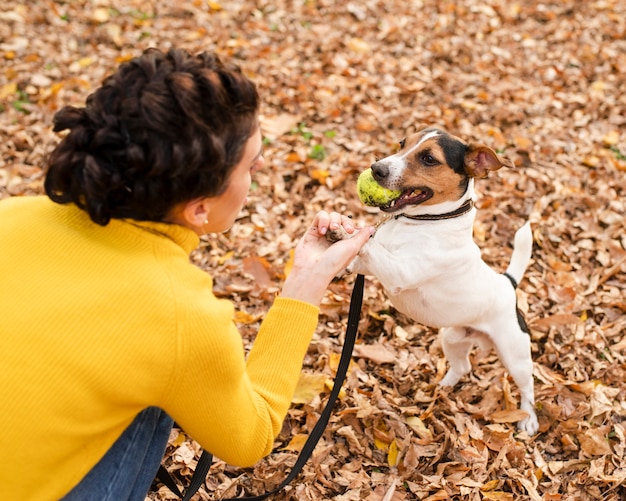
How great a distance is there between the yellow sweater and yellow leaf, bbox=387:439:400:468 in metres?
1.70

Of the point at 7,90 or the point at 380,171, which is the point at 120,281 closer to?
the point at 380,171

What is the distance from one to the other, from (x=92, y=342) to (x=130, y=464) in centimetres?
72

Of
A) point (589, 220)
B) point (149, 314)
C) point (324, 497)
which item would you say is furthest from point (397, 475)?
point (589, 220)

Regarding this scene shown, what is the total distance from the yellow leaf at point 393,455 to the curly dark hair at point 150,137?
85.8 inches

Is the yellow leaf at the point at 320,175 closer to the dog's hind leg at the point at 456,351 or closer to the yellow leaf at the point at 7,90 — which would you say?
the dog's hind leg at the point at 456,351

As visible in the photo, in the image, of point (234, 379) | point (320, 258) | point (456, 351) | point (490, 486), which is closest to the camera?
point (234, 379)

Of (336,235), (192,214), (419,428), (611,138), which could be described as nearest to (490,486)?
(419,428)

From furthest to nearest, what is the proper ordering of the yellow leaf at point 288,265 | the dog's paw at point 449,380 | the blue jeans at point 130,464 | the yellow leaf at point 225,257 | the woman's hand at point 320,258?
the yellow leaf at point 225,257 < the yellow leaf at point 288,265 < the dog's paw at point 449,380 < the woman's hand at point 320,258 < the blue jeans at point 130,464

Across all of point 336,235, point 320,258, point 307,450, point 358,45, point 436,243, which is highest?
point 320,258

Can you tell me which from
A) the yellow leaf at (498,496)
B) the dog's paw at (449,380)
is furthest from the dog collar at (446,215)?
the yellow leaf at (498,496)

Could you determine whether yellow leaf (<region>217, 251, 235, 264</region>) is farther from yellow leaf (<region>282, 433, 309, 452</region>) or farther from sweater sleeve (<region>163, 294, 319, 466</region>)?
sweater sleeve (<region>163, 294, 319, 466</region>)

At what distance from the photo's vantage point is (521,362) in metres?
3.43

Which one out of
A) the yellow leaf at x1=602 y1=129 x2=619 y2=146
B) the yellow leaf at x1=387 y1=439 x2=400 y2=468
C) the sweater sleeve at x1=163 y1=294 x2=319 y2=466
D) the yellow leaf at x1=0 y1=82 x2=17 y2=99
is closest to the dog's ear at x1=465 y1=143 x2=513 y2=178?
the sweater sleeve at x1=163 y1=294 x2=319 y2=466

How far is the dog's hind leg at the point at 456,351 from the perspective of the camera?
3510mm
